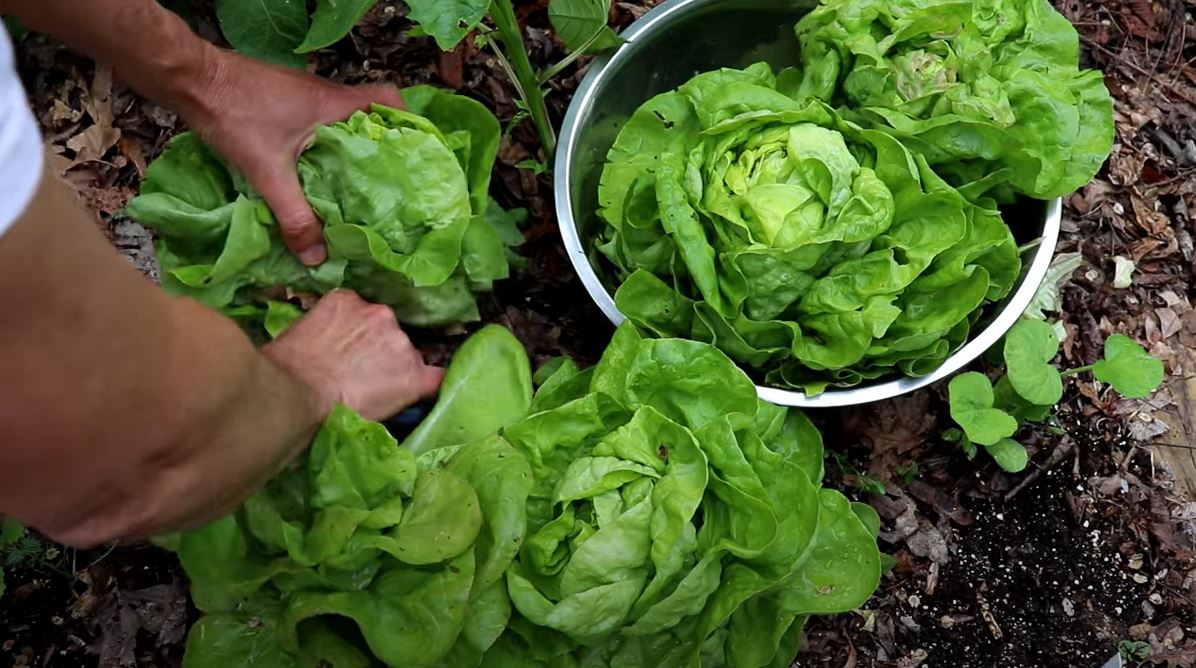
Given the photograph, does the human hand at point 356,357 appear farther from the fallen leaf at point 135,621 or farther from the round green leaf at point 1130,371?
the round green leaf at point 1130,371

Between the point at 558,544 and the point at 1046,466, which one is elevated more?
the point at 558,544

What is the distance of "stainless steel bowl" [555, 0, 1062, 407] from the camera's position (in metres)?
1.84

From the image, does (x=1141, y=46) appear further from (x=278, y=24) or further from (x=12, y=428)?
(x=12, y=428)

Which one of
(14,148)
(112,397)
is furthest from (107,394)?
(14,148)

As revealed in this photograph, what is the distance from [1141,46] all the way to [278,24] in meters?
2.17

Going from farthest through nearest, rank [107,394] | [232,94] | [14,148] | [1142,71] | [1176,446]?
[1142,71] < [1176,446] < [232,94] < [107,394] < [14,148]

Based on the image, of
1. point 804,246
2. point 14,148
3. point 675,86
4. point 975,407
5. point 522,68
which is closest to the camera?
point 14,148

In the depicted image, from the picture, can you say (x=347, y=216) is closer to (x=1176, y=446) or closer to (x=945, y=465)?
(x=945, y=465)

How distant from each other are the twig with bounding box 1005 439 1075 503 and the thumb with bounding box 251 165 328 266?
1584 mm

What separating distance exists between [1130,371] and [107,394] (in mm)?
1936

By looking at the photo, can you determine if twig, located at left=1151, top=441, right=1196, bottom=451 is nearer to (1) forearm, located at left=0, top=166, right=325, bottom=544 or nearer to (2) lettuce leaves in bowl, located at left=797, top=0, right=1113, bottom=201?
(2) lettuce leaves in bowl, located at left=797, top=0, right=1113, bottom=201

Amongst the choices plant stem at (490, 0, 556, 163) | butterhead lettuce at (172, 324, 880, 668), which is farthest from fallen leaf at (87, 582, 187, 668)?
plant stem at (490, 0, 556, 163)

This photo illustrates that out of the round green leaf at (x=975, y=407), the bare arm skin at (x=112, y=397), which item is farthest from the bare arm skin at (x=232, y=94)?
the round green leaf at (x=975, y=407)

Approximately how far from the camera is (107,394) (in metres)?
0.91
